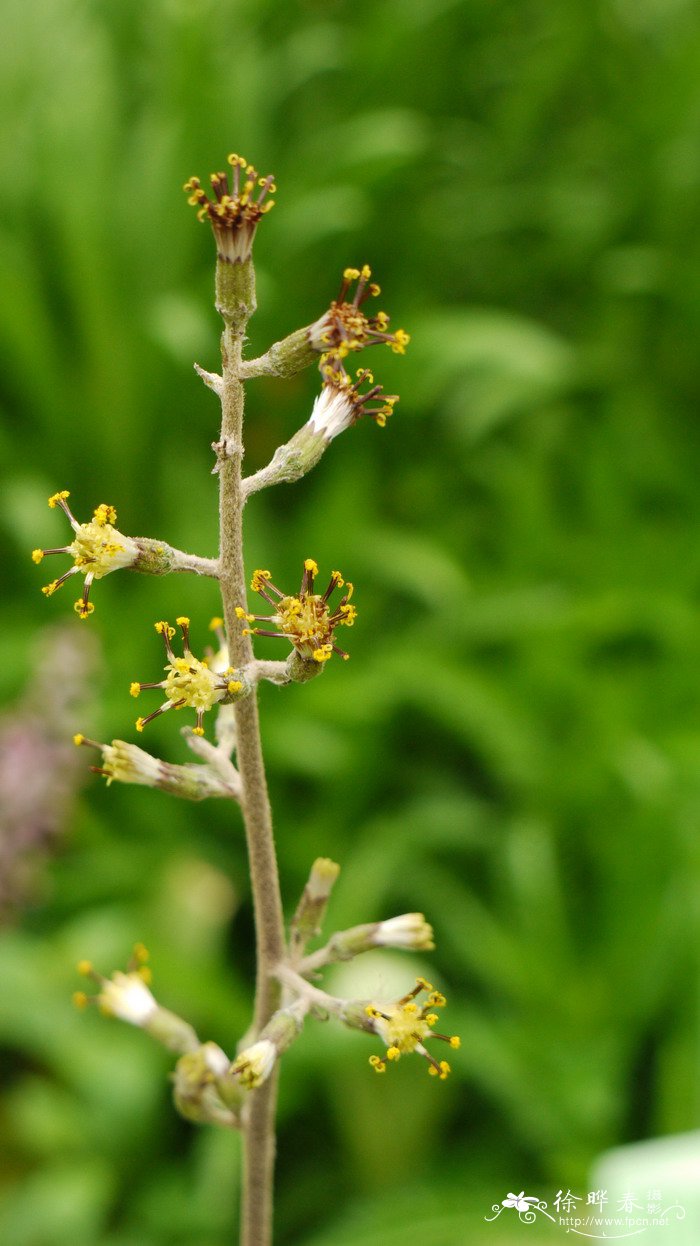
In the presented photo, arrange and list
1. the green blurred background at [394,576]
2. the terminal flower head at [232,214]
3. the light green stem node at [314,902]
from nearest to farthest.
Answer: the terminal flower head at [232,214], the light green stem node at [314,902], the green blurred background at [394,576]

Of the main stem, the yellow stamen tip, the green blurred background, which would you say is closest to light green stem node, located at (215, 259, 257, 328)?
the main stem

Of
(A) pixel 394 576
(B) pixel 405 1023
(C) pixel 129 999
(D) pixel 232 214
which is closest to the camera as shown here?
(D) pixel 232 214

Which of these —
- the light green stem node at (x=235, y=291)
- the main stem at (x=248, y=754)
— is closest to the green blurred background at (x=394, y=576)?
the main stem at (x=248, y=754)

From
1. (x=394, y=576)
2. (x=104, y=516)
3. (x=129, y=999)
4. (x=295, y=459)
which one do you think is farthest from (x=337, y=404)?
(x=394, y=576)

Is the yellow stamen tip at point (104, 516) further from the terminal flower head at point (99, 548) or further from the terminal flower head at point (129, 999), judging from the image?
Result: the terminal flower head at point (129, 999)

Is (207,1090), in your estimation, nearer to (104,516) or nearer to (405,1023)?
(405,1023)
